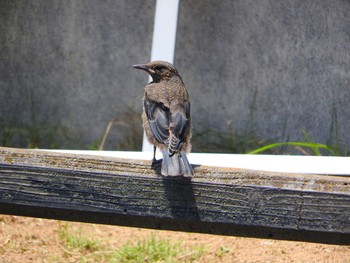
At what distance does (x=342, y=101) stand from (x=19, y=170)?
3596mm

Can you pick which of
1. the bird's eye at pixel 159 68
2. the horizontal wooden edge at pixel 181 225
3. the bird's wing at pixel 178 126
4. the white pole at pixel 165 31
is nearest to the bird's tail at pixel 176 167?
the horizontal wooden edge at pixel 181 225

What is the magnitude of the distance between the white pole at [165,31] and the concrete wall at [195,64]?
629mm

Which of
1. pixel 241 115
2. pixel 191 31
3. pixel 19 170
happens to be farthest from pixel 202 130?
pixel 19 170

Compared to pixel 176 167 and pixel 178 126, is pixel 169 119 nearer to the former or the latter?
pixel 178 126

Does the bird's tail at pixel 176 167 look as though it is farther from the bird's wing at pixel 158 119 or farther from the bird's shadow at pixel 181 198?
the bird's wing at pixel 158 119

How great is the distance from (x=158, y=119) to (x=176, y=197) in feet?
4.29

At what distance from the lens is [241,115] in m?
6.60

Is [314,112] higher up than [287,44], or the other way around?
[287,44]

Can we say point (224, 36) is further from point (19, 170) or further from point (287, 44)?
point (19, 170)

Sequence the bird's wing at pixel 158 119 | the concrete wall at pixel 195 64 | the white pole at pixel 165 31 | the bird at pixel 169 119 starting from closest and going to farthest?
the bird at pixel 169 119
the bird's wing at pixel 158 119
the white pole at pixel 165 31
the concrete wall at pixel 195 64

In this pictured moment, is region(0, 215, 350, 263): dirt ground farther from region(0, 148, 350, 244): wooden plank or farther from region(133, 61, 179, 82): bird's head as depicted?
region(0, 148, 350, 244): wooden plank

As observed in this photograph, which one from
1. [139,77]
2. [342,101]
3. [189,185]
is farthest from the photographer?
[139,77]

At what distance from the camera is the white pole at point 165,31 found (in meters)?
6.02

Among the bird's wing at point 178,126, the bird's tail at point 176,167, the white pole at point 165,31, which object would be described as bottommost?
the bird's tail at point 176,167
